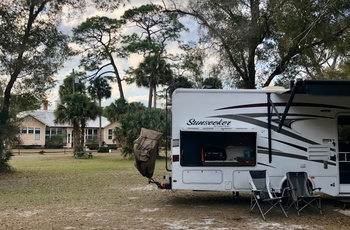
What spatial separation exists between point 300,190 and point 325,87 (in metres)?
2.15

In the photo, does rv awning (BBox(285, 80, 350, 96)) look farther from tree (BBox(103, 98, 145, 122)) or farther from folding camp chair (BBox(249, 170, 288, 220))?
tree (BBox(103, 98, 145, 122))

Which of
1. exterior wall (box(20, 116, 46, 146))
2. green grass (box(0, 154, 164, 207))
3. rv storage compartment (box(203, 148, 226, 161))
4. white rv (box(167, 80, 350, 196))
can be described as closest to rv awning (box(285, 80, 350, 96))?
white rv (box(167, 80, 350, 196))

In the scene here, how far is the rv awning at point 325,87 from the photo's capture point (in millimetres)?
7402

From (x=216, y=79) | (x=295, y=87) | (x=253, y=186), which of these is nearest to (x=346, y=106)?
(x=295, y=87)

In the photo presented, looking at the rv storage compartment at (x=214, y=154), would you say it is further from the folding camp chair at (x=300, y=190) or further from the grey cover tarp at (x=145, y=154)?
the folding camp chair at (x=300, y=190)

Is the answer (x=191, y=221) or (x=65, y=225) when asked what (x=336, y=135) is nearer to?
(x=191, y=221)

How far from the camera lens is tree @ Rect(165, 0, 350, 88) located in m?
13.9

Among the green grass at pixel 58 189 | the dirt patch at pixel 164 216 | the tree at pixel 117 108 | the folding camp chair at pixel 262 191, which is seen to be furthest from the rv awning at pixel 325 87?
the tree at pixel 117 108

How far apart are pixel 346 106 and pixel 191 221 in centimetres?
437

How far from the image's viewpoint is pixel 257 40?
1678 cm

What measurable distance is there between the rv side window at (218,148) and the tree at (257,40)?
5918 mm

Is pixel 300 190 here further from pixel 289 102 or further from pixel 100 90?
pixel 100 90

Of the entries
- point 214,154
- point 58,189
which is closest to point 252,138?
point 214,154

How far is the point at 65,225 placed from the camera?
22.5ft
